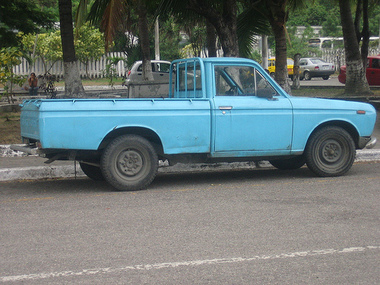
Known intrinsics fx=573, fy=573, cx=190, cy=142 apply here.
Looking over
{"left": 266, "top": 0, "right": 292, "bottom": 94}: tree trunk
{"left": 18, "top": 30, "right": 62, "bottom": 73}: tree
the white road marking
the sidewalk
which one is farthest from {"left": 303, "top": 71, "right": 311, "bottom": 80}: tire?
the white road marking

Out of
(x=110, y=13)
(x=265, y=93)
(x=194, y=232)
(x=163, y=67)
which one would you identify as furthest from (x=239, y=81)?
(x=163, y=67)

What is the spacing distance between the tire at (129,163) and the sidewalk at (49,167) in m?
1.22

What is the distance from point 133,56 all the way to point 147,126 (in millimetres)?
30367

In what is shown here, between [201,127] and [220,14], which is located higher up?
[220,14]

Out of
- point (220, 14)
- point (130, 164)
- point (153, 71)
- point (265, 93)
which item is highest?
point (220, 14)

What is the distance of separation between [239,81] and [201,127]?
3.36ft

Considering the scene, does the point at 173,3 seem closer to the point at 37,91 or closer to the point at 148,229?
the point at 148,229

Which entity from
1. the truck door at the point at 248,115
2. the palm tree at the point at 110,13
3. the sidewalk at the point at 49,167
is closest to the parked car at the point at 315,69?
the palm tree at the point at 110,13

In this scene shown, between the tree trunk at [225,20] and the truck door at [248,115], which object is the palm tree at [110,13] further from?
the truck door at [248,115]

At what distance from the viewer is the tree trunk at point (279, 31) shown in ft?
46.1

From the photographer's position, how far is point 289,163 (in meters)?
9.85

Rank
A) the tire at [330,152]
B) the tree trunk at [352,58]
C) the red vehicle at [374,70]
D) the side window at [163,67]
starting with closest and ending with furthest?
the tire at [330,152]
the tree trunk at [352,58]
the red vehicle at [374,70]
the side window at [163,67]

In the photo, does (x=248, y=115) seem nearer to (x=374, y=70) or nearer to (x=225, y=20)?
(x=225, y=20)

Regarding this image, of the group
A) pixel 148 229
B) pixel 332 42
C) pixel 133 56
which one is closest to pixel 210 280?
pixel 148 229
